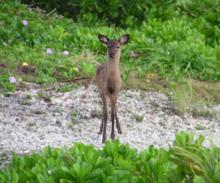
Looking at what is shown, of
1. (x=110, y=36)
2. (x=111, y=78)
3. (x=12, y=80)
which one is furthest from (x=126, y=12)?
(x=111, y=78)

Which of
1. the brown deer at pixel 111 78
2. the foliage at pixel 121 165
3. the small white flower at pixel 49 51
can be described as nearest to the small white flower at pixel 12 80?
the small white flower at pixel 49 51

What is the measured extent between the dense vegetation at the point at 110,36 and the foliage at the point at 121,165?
10.3ft

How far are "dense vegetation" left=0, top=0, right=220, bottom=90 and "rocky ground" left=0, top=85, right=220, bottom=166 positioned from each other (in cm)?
50

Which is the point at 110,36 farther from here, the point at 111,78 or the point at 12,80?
the point at 111,78

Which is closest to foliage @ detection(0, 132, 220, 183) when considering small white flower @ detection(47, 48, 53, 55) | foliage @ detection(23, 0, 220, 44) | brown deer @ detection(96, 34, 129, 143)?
brown deer @ detection(96, 34, 129, 143)

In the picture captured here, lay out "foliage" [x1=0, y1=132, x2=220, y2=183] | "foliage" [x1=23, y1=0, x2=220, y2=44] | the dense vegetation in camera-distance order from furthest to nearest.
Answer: "foliage" [x1=23, y1=0, x2=220, y2=44], the dense vegetation, "foliage" [x1=0, y1=132, x2=220, y2=183]

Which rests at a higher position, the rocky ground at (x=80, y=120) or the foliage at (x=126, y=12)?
the foliage at (x=126, y=12)

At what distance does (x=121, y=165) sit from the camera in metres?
5.42

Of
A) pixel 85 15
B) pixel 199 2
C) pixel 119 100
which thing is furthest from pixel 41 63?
pixel 199 2

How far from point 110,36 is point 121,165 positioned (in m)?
5.79

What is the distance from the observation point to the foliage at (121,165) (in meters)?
5.12

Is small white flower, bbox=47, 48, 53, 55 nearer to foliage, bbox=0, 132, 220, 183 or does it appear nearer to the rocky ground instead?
the rocky ground

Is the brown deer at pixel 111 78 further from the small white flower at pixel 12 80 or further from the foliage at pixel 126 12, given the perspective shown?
the foliage at pixel 126 12

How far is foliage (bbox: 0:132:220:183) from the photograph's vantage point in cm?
512
